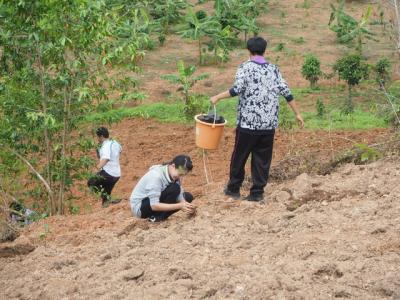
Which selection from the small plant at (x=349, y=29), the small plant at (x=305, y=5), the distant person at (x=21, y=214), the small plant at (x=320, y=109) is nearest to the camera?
the distant person at (x=21, y=214)

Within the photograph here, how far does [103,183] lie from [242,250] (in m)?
3.89

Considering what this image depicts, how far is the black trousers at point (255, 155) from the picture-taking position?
7262 mm

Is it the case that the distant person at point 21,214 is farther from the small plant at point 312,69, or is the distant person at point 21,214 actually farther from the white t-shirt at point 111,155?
the small plant at point 312,69

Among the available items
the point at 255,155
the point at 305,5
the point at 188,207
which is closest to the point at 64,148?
the point at 188,207

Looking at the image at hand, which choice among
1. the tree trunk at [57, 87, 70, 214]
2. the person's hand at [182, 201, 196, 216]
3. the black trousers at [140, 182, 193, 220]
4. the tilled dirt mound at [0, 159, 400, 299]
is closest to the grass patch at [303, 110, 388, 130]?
the tilled dirt mound at [0, 159, 400, 299]

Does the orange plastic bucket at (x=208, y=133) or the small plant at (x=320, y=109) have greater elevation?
the orange plastic bucket at (x=208, y=133)

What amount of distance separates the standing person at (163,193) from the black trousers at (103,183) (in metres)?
1.75

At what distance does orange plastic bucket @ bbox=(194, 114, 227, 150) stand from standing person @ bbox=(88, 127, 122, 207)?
5.66ft

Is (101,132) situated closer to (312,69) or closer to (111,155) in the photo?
(111,155)

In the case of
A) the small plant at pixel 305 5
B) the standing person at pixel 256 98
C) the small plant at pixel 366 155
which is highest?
the standing person at pixel 256 98

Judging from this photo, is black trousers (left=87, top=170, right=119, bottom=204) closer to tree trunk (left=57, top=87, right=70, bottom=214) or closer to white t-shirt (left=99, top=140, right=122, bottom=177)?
white t-shirt (left=99, top=140, right=122, bottom=177)

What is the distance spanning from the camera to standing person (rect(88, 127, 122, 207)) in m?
9.09

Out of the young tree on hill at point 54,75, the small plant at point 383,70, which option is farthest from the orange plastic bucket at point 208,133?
the small plant at point 383,70

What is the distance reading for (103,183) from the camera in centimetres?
959
